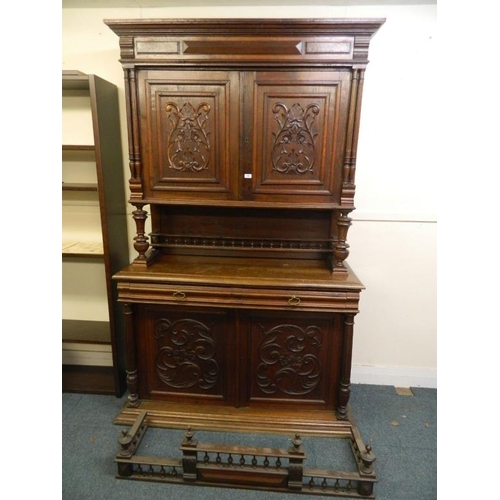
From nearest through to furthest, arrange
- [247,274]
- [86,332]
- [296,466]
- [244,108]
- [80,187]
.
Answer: [296,466] < [244,108] < [247,274] < [80,187] < [86,332]

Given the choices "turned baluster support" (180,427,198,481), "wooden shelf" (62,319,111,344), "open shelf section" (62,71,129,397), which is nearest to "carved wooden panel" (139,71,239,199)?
"open shelf section" (62,71,129,397)

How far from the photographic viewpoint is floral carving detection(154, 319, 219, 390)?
5.82 feet

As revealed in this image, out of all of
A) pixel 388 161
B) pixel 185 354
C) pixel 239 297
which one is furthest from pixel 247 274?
pixel 388 161

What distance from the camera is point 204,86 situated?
5.30 feet

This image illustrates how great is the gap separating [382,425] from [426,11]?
248 cm

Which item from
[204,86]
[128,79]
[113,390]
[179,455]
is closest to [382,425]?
[179,455]

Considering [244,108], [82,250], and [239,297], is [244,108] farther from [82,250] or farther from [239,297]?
[82,250]

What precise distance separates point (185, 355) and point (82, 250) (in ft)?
3.18

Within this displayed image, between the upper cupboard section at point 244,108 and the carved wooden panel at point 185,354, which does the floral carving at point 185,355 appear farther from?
the upper cupboard section at point 244,108

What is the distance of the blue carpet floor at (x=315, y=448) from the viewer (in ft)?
4.81

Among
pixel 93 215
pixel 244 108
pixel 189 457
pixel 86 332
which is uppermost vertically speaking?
pixel 244 108

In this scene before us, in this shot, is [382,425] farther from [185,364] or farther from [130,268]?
[130,268]

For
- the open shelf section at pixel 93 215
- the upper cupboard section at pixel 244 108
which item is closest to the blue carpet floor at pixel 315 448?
the open shelf section at pixel 93 215

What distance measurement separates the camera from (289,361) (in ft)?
5.81
